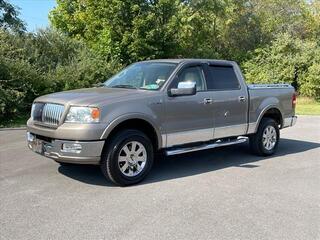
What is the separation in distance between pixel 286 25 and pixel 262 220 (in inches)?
1315

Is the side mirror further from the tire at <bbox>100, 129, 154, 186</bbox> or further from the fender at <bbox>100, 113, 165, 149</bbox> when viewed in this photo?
the tire at <bbox>100, 129, 154, 186</bbox>

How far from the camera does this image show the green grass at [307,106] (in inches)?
764

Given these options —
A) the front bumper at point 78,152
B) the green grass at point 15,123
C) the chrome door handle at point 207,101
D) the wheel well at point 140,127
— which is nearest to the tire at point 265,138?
the chrome door handle at point 207,101

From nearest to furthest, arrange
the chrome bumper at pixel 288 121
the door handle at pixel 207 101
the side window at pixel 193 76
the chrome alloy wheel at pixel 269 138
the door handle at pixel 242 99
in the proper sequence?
the side window at pixel 193 76
the door handle at pixel 207 101
the door handle at pixel 242 99
the chrome alloy wheel at pixel 269 138
the chrome bumper at pixel 288 121

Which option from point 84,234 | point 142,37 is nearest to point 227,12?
point 142,37

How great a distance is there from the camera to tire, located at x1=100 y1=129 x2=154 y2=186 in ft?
20.9

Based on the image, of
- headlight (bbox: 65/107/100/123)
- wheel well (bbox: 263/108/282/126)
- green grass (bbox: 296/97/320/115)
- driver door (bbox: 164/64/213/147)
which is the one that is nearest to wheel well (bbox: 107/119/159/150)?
driver door (bbox: 164/64/213/147)

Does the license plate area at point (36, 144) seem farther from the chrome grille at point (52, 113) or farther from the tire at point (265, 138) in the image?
the tire at point (265, 138)

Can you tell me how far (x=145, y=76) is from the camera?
750 centimetres

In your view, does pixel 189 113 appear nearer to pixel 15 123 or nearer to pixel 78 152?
pixel 78 152

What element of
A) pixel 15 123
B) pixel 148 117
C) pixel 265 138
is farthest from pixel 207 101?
pixel 15 123

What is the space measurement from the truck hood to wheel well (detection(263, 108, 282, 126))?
3246 millimetres

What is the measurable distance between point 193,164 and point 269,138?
1.91 m

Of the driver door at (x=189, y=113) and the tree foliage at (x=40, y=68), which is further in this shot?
the tree foliage at (x=40, y=68)
